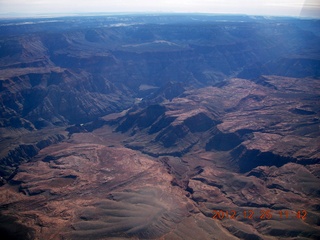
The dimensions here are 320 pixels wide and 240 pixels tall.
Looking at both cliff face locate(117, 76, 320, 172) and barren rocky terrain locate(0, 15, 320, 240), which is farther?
cliff face locate(117, 76, 320, 172)

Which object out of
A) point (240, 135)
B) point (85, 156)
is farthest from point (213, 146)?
point (85, 156)
